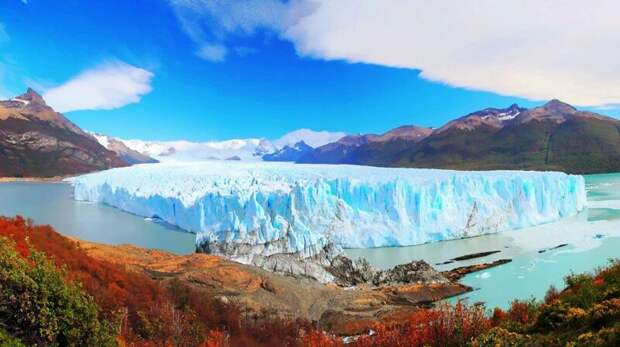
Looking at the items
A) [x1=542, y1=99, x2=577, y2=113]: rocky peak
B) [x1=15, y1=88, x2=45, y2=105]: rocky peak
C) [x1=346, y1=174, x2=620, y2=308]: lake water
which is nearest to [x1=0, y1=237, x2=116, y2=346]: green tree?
[x1=346, y1=174, x2=620, y2=308]: lake water

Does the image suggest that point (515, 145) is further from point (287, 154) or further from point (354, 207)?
point (354, 207)

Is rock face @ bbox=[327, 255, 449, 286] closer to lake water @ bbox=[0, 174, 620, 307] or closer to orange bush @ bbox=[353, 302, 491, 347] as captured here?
lake water @ bbox=[0, 174, 620, 307]

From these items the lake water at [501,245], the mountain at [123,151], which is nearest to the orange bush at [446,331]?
the lake water at [501,245]

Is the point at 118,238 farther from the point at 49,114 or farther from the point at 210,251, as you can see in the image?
the point at 49,114

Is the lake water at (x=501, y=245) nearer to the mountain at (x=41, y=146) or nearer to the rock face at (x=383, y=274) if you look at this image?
the rock face at (x=383, y=274)

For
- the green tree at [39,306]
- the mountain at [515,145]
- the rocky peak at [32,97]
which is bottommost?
the green tree at [39,306]

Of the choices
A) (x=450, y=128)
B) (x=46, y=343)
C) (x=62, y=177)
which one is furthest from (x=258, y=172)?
(x=450, y=128)
